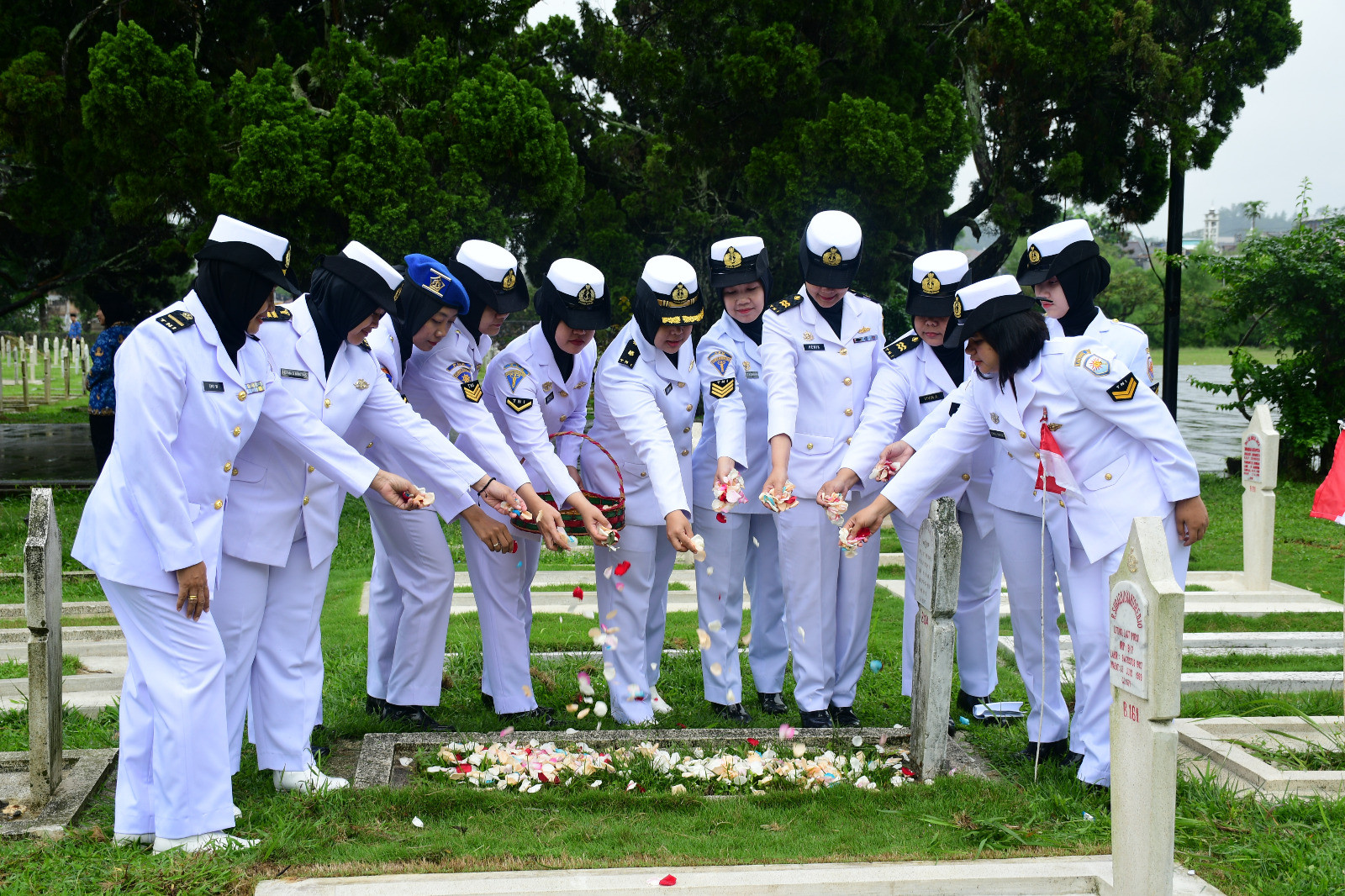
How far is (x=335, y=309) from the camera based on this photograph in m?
4.45

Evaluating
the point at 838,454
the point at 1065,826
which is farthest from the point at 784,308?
the point at 1065,826

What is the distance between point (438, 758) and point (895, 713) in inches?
91.0

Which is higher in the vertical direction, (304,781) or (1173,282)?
(1173,282)

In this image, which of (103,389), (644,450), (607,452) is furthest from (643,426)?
(103,389)

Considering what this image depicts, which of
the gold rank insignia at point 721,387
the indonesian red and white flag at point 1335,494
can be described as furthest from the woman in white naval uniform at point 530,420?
the indonesian red and white flag at point 1335,494

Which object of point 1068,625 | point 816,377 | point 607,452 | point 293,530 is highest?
point 816,377

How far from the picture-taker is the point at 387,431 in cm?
479

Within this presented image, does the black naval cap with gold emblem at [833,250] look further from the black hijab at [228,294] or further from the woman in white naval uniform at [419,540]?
the black hijab at [228,294]

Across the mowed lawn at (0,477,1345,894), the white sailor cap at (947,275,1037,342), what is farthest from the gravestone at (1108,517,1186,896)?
the white sailor cap at (947,275,1037,342)

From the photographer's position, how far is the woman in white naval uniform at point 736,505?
5.38m

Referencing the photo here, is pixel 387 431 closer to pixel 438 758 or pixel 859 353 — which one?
pixel 438 758

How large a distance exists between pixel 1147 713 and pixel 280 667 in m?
3.09

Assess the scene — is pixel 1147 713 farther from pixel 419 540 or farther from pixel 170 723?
pixel 419 540

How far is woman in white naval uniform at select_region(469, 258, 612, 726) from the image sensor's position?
16.9ft
